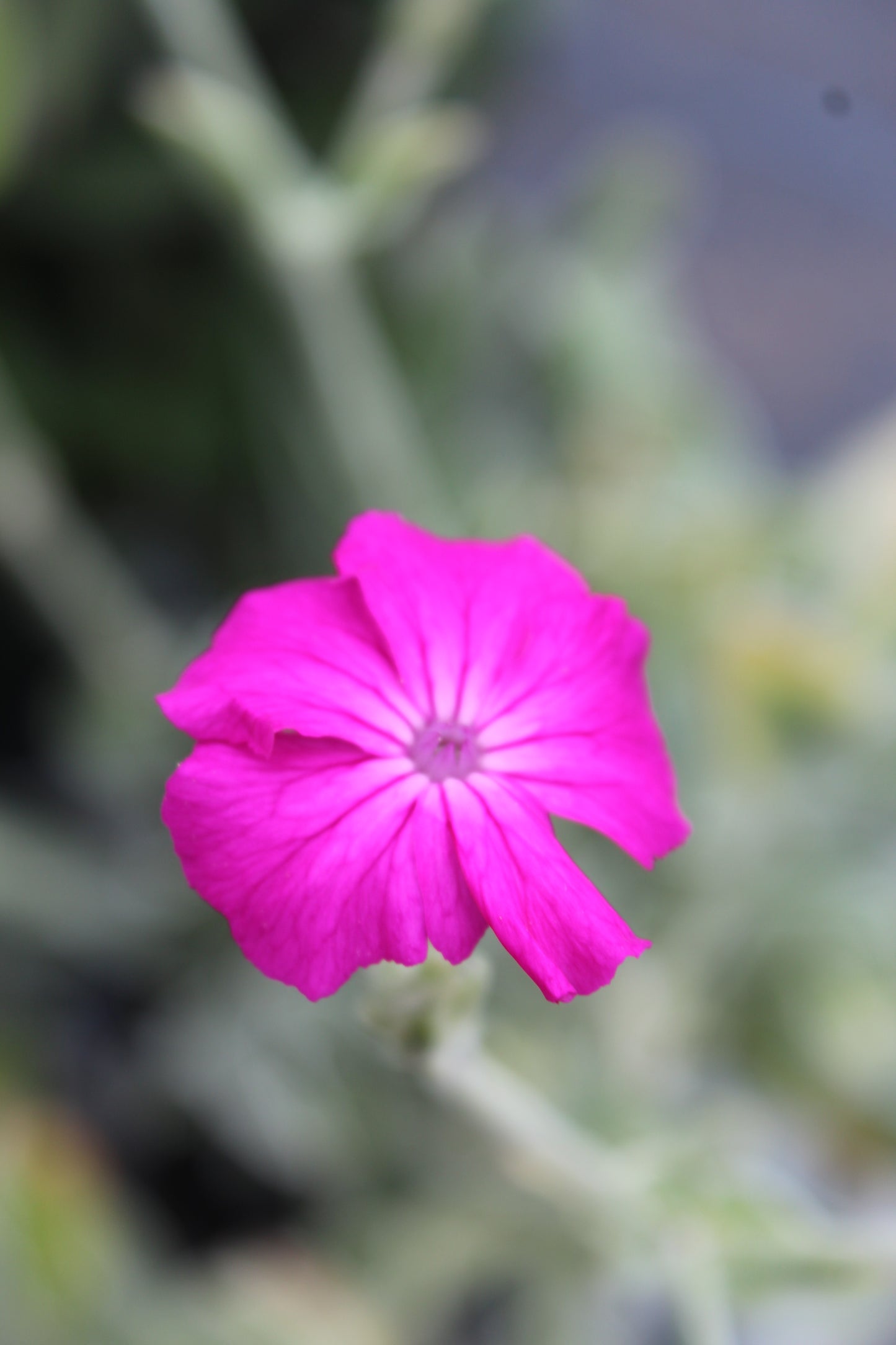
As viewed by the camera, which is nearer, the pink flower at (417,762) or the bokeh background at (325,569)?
the pink flower at (417,762)

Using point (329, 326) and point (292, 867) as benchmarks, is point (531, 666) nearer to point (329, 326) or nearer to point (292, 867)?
point (292, 867)

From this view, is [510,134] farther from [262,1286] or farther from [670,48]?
[262,1286]

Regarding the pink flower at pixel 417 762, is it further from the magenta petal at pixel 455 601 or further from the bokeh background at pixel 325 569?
the bokeh background at pixel 325 569

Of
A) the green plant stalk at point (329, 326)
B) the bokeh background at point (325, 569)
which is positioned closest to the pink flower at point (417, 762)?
the bokeh background at point (325, 569)

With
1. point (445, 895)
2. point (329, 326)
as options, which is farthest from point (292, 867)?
point (329, 326)

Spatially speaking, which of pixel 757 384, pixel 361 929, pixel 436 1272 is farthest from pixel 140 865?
pixel 757 384

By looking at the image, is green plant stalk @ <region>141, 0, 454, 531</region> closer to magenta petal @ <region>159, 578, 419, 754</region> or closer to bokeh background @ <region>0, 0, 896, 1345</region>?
bokeh background @ <region>0, 0, 896, 1345</region>

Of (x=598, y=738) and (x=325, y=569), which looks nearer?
(x=598, y=738)
